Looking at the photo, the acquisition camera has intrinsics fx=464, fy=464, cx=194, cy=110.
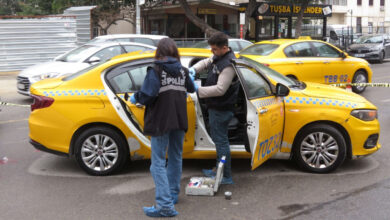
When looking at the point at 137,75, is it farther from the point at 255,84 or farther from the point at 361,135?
the point at 361,135

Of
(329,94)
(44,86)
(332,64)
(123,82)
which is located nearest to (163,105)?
(123,82)

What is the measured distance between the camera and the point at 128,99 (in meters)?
5.60

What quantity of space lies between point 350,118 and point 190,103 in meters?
2.01

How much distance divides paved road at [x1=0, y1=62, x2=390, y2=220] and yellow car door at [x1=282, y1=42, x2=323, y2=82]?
4919mm

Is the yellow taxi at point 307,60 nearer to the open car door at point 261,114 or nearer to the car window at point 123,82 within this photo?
the open car door at point 261,114

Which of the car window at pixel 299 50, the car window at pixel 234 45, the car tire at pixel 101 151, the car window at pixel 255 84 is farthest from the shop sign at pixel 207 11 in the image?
the car tire at pixel 101 151

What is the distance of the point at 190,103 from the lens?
5.53 meters

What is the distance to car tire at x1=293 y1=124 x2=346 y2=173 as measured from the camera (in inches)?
228

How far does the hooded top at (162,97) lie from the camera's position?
4316mm

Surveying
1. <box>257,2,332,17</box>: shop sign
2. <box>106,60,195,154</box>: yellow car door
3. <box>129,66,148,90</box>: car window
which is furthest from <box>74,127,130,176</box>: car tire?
<box>257,2,332,17</box>: shop sign

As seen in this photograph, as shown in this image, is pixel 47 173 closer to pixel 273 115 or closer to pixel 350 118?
pixel 273 115

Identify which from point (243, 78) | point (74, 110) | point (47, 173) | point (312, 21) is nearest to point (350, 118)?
point (243, 78)

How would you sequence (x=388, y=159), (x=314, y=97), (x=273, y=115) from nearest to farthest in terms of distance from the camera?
1. (x=273, y=115)
2. (x=314, y=97)
3. (x=388, y=159)

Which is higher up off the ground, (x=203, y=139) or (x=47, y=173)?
(x=203, y=139)
